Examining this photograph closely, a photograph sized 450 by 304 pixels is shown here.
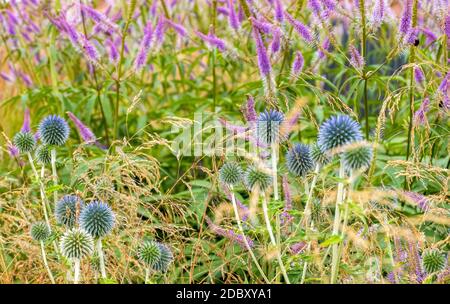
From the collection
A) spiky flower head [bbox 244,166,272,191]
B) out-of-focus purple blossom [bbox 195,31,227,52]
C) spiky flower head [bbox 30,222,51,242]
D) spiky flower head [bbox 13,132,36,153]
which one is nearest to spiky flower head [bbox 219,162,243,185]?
spiky flower head [bbox 244,166,272,191]

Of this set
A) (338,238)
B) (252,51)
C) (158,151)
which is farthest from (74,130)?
(338,238)

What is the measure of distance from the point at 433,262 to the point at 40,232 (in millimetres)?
1330

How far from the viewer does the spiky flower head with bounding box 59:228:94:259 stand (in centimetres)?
236

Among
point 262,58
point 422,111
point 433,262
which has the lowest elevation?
point 433,262

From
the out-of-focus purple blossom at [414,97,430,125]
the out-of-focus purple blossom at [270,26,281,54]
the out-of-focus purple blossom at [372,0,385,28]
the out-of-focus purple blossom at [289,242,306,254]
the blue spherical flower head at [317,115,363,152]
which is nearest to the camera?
the blue spherical flower head at [317,115,363,152]

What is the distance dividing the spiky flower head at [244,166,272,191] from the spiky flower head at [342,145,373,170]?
14.5 inches

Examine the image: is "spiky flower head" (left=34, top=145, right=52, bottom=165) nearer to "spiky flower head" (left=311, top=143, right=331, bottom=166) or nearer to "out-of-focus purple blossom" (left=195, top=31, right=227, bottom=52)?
"out-of-focus purple blossom" (left=195, top=31, right=227, bottom=52)

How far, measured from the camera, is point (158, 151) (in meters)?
4.09

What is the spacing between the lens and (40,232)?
264cm

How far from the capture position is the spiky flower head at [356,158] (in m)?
2.19

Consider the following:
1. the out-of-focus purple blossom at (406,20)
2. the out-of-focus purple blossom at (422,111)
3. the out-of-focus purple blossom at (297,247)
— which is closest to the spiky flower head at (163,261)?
the out-of-focus purple blossom at (297,247)

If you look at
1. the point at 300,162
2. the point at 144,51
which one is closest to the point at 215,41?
the point at 144,51

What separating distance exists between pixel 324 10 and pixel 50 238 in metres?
1.41

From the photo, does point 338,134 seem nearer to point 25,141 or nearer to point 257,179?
point 257,179
